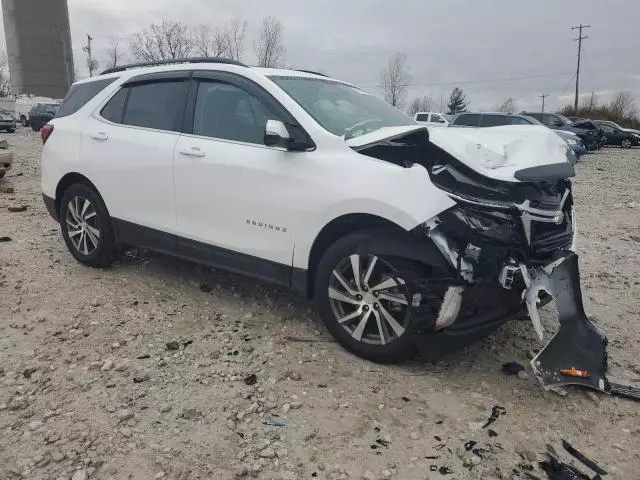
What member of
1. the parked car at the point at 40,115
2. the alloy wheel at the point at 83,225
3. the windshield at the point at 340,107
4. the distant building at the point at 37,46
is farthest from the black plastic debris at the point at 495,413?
the distant building at the point at 37,46

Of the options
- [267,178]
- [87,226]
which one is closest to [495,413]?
[267,178]

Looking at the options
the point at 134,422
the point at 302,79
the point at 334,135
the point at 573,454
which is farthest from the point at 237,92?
the point at 573,454

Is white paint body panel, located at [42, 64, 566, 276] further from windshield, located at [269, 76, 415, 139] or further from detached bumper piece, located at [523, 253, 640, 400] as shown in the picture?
detached bumper piece, located at [523, 253, 640, 400]

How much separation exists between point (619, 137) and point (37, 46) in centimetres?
6877

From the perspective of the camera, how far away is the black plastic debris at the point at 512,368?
3.39 meters

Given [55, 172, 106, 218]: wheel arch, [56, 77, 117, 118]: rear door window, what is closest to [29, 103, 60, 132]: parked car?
[56, 77, 117, 118]: rear door window

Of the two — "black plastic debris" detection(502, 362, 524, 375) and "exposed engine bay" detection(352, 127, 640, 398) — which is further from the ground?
"exposed engine bay" detection(352, 127, 640, 398)

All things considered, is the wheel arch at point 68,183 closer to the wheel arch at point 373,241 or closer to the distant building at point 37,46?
the wheel arch at point 373,241

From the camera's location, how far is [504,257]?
305 cm

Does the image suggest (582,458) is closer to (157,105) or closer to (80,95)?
(157,105)

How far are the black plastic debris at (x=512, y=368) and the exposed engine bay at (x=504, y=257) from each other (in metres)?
0.33

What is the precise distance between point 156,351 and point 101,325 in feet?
2.08

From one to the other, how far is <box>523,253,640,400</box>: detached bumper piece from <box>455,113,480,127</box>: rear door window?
53.6 ft

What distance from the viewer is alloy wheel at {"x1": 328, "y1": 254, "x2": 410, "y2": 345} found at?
3.22m
